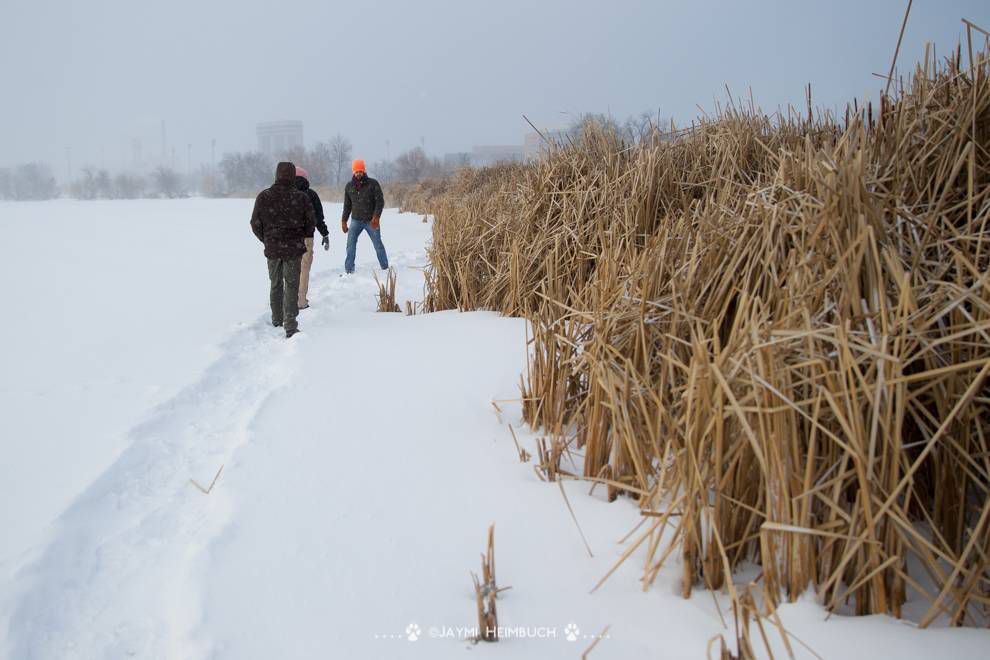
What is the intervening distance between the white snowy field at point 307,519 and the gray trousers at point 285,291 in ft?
1.79

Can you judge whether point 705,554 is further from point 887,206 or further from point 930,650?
point 887,206

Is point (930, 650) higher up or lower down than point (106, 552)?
higher up

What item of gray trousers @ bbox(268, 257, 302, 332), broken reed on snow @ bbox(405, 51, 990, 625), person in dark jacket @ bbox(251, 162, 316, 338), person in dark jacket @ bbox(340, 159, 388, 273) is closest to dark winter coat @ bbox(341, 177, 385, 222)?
person in dark jacket @ bbox(340, 159, 388, 273)

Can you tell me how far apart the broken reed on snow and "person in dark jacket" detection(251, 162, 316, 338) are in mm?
3655

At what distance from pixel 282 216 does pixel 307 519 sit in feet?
13.4

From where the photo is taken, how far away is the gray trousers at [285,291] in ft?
17.9

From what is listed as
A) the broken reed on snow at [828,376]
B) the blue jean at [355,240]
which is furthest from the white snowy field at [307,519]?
the blue jean at [355,240]

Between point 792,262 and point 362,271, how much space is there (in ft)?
27.2

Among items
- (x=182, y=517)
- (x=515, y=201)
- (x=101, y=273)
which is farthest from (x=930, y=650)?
(x=101, y=273)

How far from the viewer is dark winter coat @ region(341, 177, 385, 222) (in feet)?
28.5

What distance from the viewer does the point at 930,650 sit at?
1309 millimetres

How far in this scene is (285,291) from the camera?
5477 mm

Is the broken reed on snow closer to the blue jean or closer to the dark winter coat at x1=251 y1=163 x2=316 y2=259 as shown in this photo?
the dark winter coat at x1=251 y1=163 x2=316 y2=259

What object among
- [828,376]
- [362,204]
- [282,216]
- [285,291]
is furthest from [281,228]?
[828,376]
